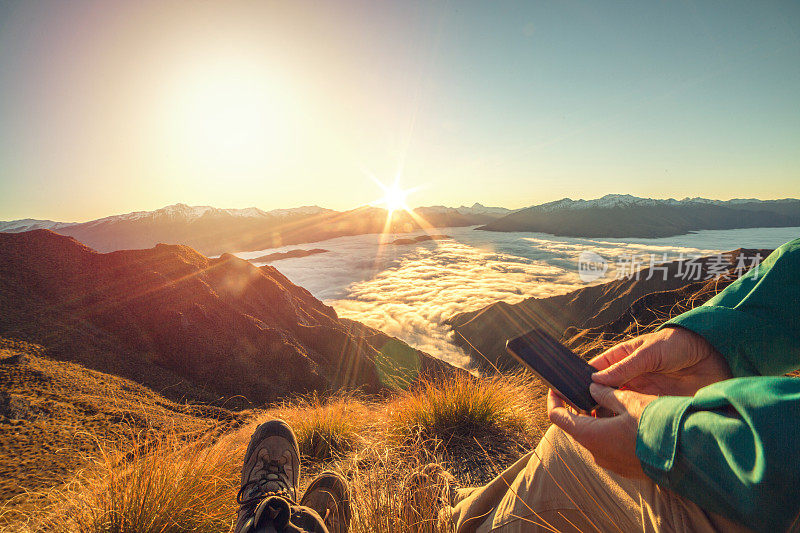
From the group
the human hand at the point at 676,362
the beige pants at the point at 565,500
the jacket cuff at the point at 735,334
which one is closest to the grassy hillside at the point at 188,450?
the beige pants at the point at 565,500

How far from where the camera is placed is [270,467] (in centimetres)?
234

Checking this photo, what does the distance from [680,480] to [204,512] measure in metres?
2.58

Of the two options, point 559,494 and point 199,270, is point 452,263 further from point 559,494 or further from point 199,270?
point 559,494

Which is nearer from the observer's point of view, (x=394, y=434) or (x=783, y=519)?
(x=783, y=519)

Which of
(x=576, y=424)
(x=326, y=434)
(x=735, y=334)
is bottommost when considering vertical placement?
(x=326, y=434)

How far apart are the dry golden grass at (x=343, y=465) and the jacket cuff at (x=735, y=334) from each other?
157 centimetres

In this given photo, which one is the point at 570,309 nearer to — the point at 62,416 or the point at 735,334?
the point at 735,334

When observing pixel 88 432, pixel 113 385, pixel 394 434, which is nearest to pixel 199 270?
pixel 113 385

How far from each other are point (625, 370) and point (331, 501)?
1.92 metres

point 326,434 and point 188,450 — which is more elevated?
point 188,450

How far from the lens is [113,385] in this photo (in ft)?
17.3

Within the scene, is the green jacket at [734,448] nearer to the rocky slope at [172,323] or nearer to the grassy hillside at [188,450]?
the grassy hillside at [188,450]

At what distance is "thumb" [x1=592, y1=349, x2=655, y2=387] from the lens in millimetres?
1288

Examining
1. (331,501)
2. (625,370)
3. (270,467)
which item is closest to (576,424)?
(625,370)
